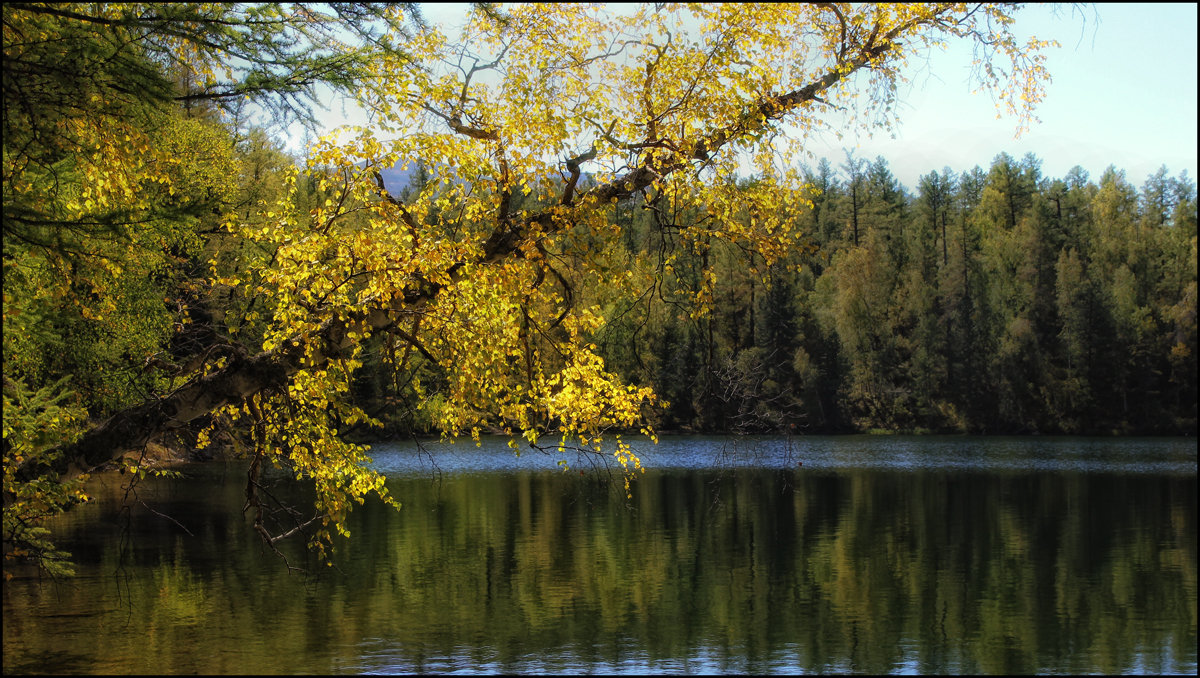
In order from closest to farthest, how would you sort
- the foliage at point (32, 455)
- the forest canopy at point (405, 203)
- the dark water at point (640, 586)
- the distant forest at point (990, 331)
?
1. the forest canopy at point (405, 203)
2. the foliage at point (32, 455)
3. the dark water at point (640, 586)
4. the distant forest at point (990, 331)

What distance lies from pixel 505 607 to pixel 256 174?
19.1m

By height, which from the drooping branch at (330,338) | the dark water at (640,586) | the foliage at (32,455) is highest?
the drooping branch at (330,338)

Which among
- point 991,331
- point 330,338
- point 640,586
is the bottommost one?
point 640,586

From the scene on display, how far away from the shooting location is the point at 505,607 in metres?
15.8

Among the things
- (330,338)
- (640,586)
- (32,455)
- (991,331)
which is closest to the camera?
(330,338)

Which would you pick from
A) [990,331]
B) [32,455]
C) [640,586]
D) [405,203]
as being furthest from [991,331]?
[32,455]

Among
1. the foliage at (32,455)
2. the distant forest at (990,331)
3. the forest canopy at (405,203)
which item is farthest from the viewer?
the distant forest at (990,331)

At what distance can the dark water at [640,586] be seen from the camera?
43.2ft

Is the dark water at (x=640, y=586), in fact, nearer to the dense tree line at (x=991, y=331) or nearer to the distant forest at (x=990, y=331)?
the distant forest at (x=990, y=331)

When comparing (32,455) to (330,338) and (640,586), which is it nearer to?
(330,338)

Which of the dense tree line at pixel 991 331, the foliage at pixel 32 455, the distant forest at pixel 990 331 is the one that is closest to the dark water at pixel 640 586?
the foliage at pixel 32 455

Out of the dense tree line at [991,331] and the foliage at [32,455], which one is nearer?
the foliage at [32,455]

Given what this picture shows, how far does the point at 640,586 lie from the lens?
57.1 feet

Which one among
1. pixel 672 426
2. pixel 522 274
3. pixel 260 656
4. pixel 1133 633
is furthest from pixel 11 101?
pixel 672 426
